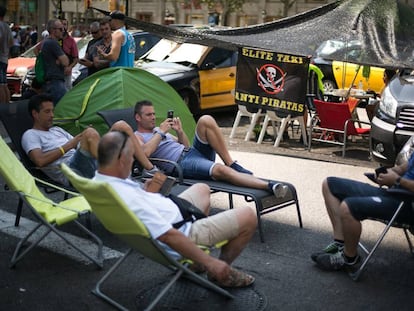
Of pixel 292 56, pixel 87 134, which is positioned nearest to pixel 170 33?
pixel 292 56

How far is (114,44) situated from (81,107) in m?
1.87

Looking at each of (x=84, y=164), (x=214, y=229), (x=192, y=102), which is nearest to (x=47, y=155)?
(x=84, y=164)

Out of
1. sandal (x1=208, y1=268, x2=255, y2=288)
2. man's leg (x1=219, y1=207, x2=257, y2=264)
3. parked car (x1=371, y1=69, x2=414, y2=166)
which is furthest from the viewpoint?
parked car (x1=371, y1=69, x2=414, y2=166)

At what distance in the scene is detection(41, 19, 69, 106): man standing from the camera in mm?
9953

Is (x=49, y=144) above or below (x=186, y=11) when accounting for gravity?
above

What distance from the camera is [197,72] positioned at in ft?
43.8

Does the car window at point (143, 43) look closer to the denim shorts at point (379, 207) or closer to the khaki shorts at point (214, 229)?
the denim shorts at point (379, 207)

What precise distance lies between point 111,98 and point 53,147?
1.77 metres

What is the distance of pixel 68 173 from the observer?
4.38 metres

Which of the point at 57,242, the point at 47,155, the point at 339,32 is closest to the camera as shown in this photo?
the point at 57,242

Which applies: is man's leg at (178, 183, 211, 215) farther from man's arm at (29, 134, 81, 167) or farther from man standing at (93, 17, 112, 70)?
man standing at (93, 17, 112, 70)

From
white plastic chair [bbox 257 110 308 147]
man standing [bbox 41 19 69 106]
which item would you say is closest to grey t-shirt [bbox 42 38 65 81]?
man standing [bbox 41 19 69 106]

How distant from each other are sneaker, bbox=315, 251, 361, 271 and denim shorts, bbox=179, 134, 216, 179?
4.80ft

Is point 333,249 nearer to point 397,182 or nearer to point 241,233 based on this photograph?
point 397,182
